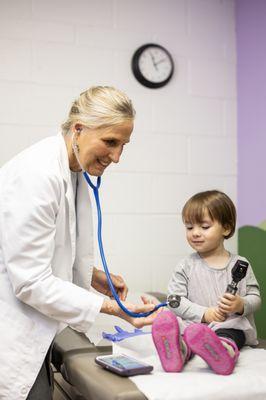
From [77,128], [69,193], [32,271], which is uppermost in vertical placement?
[77,128]

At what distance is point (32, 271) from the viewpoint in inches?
60.5

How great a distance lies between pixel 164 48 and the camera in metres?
2.84

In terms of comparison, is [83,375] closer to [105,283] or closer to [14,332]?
[14,332]

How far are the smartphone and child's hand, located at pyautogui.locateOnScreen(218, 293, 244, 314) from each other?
443 millimetres

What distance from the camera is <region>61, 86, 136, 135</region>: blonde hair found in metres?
1.67

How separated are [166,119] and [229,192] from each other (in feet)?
1.70

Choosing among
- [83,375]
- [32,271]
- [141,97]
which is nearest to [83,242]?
[32,271]

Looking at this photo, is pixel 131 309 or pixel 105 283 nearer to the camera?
pixel 131 309

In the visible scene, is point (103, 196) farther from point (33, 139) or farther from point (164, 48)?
point (164, 48)

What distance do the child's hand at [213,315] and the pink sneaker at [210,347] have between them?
393mm

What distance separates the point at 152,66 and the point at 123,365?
168 cm

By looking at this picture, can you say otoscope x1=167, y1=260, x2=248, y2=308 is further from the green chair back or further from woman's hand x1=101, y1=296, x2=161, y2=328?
the green chair back

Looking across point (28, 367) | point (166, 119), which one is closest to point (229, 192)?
point (166, 119)

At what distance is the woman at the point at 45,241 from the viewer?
1.54 metres
